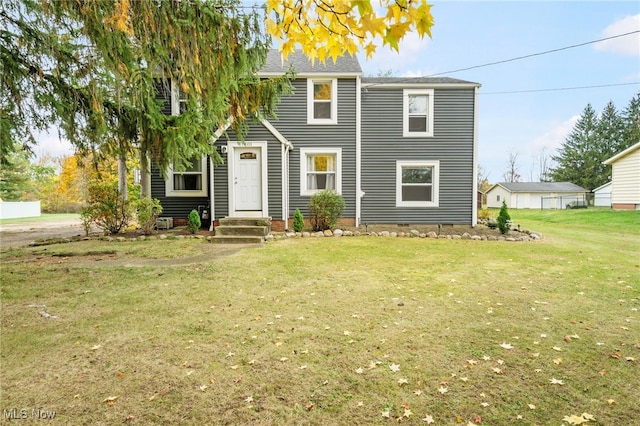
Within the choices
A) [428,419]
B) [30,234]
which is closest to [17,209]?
[30,234]

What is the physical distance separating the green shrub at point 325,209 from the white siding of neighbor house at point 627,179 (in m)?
22.9

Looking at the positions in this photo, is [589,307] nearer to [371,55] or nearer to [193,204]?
[371,55]

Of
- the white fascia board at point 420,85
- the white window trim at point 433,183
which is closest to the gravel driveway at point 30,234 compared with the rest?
the white window trim at point 433,183

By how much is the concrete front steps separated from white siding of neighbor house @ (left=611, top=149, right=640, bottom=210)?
83.0ft

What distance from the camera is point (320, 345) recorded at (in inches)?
121

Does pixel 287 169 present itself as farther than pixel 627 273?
Yes

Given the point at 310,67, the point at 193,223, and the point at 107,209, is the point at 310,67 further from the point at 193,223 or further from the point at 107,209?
the point at 107,209

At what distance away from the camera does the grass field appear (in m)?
2.20

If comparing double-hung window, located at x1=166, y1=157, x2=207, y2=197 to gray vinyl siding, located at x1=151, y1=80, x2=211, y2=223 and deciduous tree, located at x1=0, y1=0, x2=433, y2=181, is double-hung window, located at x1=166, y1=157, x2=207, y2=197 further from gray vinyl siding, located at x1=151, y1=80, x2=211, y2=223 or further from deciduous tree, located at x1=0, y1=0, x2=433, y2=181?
deciduous tree, located at x1=0, y1=0, x2=433, y2=181

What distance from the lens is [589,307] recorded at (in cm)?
410

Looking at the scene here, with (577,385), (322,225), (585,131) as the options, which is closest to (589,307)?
(577,385)

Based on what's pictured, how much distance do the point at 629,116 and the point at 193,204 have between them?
58354 millimetres

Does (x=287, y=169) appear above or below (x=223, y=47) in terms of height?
below

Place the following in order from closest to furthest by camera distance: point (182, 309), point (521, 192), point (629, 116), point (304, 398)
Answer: point (304, 398)
point (182, 309)
point (521, 192)
point (629, 116)
